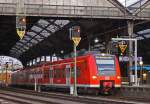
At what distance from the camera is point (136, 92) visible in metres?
38.6

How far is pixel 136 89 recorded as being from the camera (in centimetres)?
3838

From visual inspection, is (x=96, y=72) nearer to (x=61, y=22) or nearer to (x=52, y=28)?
(x=61, y=22)

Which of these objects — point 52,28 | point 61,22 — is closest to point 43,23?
point 52,28

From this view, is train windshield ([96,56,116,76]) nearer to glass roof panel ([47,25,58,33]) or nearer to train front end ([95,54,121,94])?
train front end ([95,54,121,94])

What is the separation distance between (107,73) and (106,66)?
0.60 m

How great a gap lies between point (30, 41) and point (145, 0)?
127 ft

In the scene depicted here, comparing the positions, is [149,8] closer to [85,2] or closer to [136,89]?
[85,2]

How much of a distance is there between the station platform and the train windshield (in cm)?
266

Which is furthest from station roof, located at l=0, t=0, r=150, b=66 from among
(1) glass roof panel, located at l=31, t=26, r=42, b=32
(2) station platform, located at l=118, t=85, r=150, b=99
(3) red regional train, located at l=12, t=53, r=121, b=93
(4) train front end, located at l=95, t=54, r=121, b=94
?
(4) train front end, located at l=95, t=54, r=121, b=94

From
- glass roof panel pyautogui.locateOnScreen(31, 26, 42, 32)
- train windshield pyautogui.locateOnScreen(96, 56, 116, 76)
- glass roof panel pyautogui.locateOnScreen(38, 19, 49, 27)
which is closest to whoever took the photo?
train windshield pyautogui.locateOnScreen(96, 56, 116, 76)

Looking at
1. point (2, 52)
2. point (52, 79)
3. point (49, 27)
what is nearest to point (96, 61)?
point (52, 79)

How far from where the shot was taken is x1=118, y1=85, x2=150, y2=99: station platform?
36319 millimetres

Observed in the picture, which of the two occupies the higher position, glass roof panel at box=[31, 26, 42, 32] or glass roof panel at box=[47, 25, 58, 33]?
glass roof panel at box=[31, 26, 42, 32]

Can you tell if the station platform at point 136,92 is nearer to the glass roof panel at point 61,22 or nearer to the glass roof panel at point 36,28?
the glass roof panel at point 61,22
